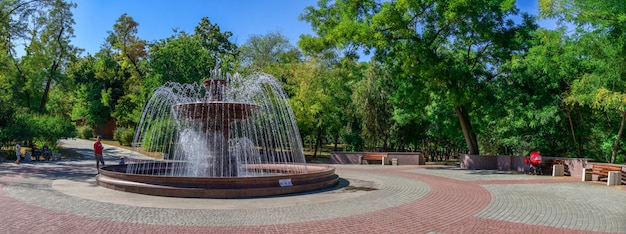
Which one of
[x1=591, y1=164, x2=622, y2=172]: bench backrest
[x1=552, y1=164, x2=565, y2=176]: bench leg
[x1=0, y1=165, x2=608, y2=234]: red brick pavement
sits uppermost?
[x1=591, y1=164, x2=622, y2=172]: bench backrest

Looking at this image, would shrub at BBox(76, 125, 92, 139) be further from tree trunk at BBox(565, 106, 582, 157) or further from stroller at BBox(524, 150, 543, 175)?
tree trunk at BBox(565, 106, 582, 157)

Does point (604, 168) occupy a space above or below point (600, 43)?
below

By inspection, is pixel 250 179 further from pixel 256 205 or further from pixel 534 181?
pixel 534 181

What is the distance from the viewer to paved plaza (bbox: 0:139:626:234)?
7629mm

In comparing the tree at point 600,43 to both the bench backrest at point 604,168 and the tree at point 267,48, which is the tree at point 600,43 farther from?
the tree at point 267,48

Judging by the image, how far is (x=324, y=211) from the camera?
9.27 m

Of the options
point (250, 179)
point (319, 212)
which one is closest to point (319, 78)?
point (250, 179)

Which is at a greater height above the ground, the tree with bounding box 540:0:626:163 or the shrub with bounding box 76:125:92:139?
Answer: the tree with bounding box 540:0:626:163

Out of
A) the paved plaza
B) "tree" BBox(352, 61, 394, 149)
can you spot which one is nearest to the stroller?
the paved plaza

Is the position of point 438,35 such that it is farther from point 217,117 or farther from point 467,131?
point 217,117

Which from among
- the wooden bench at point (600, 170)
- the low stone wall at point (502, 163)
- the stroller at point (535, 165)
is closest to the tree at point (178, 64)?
the low stone wall at point (502, 163)

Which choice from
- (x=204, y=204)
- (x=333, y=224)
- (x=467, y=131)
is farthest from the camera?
(x=467, y=131)

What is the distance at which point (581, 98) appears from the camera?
62.4 ft

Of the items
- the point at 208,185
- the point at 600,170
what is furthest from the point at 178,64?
the point at 600,170
